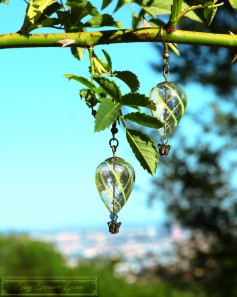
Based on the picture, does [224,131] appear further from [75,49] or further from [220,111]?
[75,49]

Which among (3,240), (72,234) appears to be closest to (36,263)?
(3,240)

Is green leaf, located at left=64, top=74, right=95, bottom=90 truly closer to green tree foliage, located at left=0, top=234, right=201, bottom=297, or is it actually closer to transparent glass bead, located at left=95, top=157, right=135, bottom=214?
transparent glass bead, located at left=95, top=157, right=135, bottom=214

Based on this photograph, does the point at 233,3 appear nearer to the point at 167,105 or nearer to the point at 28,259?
the point at 167,105

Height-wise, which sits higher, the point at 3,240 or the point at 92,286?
the point at 3,240

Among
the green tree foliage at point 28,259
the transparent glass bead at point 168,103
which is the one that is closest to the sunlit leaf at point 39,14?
the transparent glass bead at point 168,103

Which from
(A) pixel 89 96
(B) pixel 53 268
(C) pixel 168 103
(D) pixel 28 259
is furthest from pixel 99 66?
(D) pixel 28 259

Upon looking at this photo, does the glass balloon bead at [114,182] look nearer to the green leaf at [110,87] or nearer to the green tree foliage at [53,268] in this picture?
the green leaf at [110,87]
